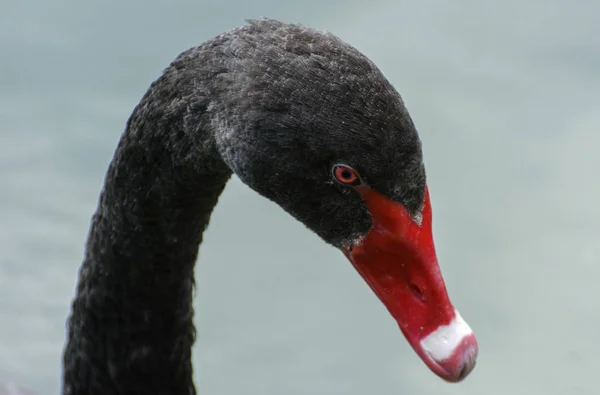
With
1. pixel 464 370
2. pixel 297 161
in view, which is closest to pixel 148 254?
pixel 297 161

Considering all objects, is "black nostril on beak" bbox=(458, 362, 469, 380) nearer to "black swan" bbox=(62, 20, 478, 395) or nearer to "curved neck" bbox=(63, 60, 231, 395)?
"black swan" bbox=(62, 20, 478, 395)

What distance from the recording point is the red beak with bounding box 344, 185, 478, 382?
198 cm

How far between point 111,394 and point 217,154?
80cm

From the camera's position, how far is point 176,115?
209 centimetres

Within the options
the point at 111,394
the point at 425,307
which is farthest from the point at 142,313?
the point at 425,307

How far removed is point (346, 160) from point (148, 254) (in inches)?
25.3

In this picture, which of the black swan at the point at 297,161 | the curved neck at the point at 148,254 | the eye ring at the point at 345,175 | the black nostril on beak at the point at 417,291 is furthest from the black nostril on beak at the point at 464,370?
the curved neck at the point at 148,254

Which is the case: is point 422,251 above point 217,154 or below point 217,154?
below

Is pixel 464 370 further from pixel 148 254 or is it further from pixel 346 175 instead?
pixel 148 254

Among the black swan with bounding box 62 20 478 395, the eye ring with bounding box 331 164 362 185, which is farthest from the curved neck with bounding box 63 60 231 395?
the eye ring with bounding box 331 164 362 185

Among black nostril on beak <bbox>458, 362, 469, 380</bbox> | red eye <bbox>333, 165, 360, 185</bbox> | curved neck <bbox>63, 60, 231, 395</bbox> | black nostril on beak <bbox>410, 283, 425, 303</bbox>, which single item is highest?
curved neck <bbox>63, 60, 231, 395</bbox>

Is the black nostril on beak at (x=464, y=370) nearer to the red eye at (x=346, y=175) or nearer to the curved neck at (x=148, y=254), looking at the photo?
the red eye at (x=346, y=175)

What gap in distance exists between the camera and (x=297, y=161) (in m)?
1.95

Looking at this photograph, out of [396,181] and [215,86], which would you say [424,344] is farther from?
[215,86]
